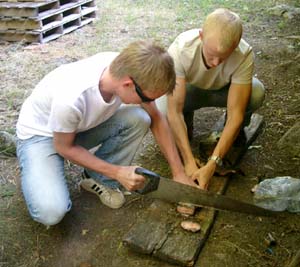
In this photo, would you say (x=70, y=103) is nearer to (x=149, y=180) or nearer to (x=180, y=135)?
(x=149, y=180)

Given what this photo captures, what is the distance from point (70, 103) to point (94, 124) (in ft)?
1.42

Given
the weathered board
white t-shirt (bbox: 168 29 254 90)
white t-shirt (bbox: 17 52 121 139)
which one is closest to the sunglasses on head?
white t-shirt (bbox: 17 52 121 139)

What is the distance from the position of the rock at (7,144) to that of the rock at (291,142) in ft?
7.32

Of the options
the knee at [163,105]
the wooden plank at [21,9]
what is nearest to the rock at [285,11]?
the wooden plank at [21,9]

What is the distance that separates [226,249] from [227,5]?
21.5 ft

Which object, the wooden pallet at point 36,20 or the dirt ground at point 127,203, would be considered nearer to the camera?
the dirt ground at point 127,203

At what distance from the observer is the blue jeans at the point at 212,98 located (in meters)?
3.27

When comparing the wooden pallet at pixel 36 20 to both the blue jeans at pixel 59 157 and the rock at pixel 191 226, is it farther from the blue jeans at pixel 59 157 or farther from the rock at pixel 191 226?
the rock at pixel 191 226

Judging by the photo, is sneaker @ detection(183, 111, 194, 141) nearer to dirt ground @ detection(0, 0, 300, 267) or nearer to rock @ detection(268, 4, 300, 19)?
dirt ground @ detection(0, 0, 300, 267)

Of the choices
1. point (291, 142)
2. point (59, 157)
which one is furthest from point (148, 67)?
point (291, 142)

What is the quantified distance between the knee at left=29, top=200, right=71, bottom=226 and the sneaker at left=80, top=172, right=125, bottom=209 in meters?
0.43

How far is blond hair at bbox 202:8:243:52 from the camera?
99.0 inches

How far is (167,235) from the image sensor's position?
256 cm

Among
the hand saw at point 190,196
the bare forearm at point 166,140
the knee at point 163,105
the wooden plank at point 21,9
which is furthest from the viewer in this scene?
the wooden plank at point 21,9
